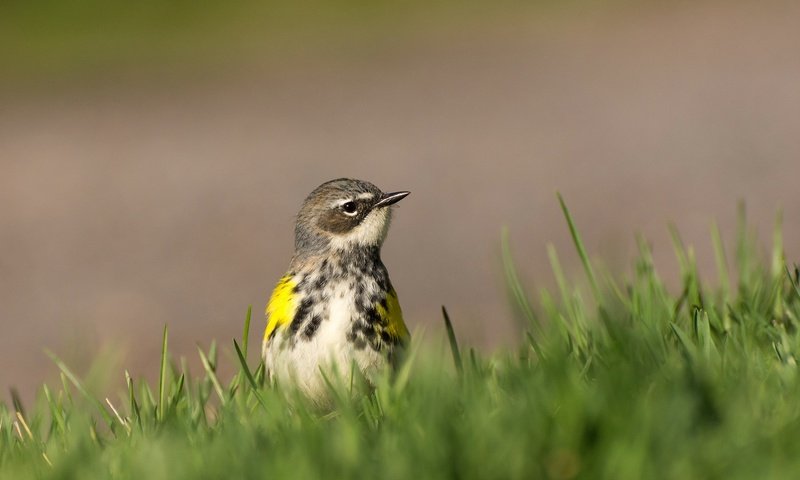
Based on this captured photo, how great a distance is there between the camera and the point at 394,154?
44.0 ft

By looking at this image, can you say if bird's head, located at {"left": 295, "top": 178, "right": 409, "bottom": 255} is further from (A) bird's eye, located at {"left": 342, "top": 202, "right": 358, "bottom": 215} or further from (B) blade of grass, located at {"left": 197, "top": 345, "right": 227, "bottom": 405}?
(B) blade of grass, located at {"left": 197, "top": 345, "right": 227, "bottom": 405}

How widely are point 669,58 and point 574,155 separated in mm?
3470

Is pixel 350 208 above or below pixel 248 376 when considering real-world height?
above

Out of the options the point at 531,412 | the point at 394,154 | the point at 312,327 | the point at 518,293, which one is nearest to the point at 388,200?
the point at 312,327

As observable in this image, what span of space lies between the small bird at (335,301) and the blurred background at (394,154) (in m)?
2.14

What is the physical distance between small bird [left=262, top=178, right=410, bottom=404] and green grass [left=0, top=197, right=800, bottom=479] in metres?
0.18

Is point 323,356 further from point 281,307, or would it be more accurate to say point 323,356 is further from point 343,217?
point 343,217

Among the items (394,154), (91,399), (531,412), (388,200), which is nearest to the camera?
(531,412)

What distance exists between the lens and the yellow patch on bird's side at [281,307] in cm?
514

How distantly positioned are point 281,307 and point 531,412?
1954 mm

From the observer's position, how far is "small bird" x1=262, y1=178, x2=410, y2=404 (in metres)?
4.91

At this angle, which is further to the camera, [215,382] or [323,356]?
[323,356]

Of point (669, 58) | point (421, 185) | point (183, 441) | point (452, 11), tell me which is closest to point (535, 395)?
point (183, 441)

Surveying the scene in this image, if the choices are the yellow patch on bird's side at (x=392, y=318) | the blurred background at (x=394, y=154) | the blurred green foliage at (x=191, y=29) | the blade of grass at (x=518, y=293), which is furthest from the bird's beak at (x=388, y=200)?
the blurred green foliage at (x=191, y=29)
